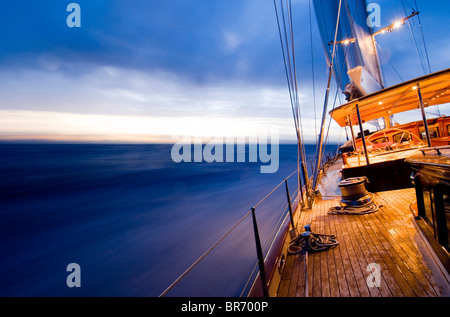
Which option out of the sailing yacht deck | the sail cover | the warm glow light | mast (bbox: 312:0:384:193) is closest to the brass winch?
the sailing yacht deck

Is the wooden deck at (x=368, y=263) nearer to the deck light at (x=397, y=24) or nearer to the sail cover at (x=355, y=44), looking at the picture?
the sail cover at (x=355, y=44)

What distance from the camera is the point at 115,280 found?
823 cm

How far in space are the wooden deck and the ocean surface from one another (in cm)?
99

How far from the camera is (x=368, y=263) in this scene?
2.40 meters

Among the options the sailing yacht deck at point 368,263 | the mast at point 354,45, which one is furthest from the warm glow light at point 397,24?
the sailing yacht deck at point 368,263

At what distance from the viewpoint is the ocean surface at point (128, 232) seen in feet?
26.0

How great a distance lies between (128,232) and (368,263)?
12.8 m

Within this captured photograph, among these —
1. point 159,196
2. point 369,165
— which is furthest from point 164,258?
point 159,196

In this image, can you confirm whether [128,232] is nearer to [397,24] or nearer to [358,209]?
[358,209]

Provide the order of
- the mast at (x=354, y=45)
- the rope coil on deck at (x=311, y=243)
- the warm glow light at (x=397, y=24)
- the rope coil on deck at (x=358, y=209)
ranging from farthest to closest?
1. the warm glow light at (x=397, y=24)
2. the mast at (x=354, y=45)
3. the rope coil on deck at (x=358, y=209)
4. the rope coil on deck at (x=311, y=243)

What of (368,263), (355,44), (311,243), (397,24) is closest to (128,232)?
(311,243)

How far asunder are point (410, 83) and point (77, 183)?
29279mm

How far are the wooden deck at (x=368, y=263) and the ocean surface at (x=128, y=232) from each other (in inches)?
39.1

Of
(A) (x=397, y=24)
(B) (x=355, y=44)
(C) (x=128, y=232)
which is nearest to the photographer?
(C) (x=128, y=232)
